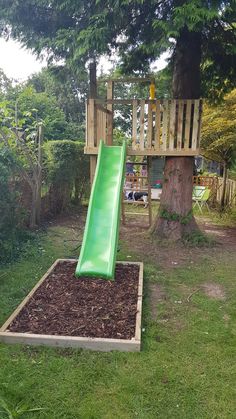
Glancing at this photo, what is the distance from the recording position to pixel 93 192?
16.9ft

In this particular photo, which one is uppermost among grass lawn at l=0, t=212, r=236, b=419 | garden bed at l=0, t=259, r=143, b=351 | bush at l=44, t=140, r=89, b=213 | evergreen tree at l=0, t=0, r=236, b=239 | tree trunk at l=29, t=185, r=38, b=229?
evergreen tree at l=0, t=0, r=236, b=239

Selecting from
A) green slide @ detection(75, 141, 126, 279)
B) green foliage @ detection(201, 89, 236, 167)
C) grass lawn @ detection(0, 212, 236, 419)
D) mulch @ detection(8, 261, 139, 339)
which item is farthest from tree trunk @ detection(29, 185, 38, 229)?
green foliage @ detection(201, 89, 236, 167)

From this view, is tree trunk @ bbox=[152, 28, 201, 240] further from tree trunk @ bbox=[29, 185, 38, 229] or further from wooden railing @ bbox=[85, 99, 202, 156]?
tree trunk @ bbox=[29, 185, 38, 229]

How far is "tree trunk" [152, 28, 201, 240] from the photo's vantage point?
620cm

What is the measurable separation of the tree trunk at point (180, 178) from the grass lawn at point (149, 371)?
92.4 inches

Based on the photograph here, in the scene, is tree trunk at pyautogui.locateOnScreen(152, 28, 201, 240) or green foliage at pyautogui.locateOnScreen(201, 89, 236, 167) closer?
tree trunk at pyautogui.locateOnScreen(152, 28, 201, 240)

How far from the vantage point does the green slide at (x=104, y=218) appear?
14.0 feet

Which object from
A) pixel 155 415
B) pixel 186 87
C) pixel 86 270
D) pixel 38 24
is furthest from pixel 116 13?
pixel 155 415

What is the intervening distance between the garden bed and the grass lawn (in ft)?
0.32

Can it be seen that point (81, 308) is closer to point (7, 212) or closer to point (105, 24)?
point (7, 212)

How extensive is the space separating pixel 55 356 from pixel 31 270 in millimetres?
2071

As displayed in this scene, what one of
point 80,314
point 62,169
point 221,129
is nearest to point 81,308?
point 80,314

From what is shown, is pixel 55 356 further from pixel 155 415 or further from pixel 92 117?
pixel 92 117

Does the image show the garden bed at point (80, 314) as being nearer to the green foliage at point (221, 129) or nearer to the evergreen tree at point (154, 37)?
the evergreen tree at point (154, 37)
